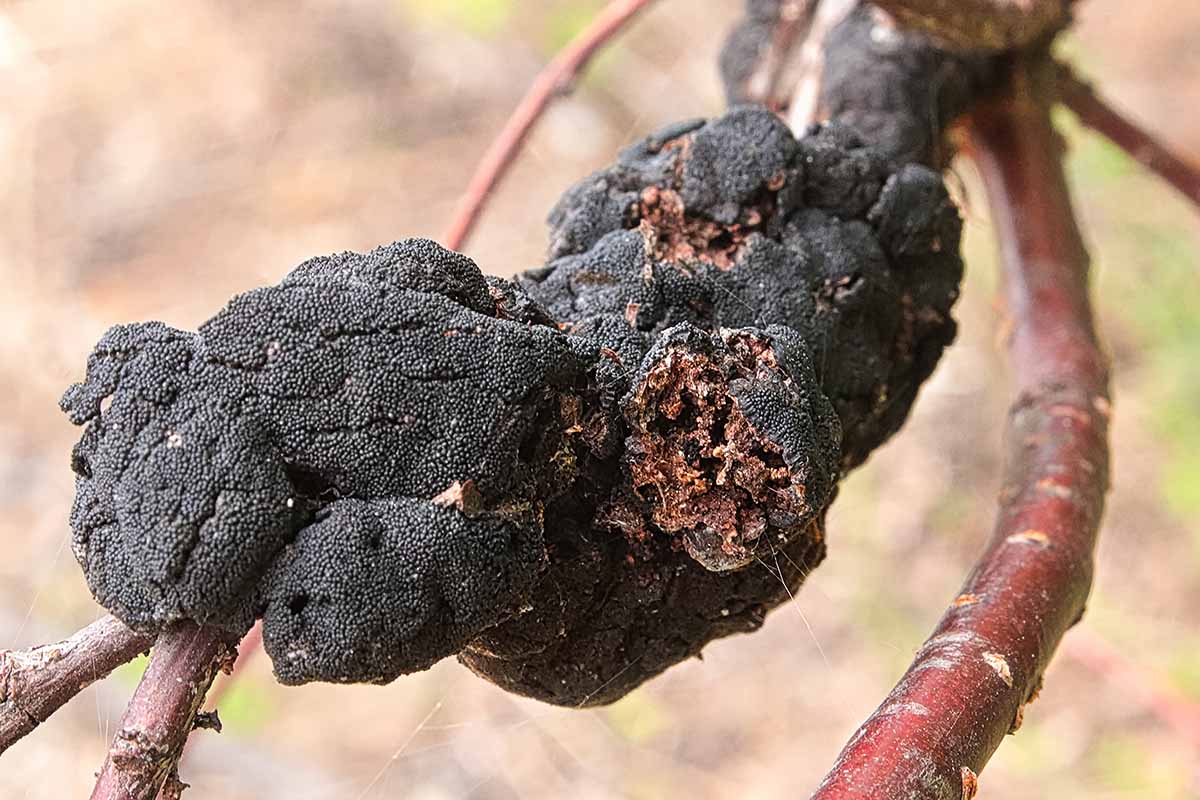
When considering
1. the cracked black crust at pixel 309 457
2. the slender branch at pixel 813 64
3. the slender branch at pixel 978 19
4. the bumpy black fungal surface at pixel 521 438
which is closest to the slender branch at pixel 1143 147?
the slender branch at pixel 978 19

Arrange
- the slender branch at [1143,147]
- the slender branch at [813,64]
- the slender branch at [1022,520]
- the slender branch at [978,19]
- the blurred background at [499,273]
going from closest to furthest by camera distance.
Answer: the slender branch at [1022,520]
the slender branch at [978,19]
the slender branch at [813,64]
the slender branch at [1143,147]
the blurred background at [499,273]

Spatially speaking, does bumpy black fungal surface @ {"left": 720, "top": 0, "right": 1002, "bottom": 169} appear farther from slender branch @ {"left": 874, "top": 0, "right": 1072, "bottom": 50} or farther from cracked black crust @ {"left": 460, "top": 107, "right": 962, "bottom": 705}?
cracked black crust @ {"left": 460, "top": 107, "right": 962, "bottom": 705}

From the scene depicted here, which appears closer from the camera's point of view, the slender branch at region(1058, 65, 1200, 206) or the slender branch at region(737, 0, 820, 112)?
the slender branch at region(737, 0, 820, 112)

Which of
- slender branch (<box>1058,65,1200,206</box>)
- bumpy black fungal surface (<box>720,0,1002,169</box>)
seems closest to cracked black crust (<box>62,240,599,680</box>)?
bumpy black fungal surface (<box>720,0,1002,169</box>)

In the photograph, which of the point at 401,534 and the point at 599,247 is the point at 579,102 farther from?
the point at 401,534

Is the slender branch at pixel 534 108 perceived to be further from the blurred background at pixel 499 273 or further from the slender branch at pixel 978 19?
the blurred background at pixel 499 273

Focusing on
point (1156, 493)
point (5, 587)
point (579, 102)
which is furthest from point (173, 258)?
point (1156, 493)

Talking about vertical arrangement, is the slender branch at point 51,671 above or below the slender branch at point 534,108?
below
